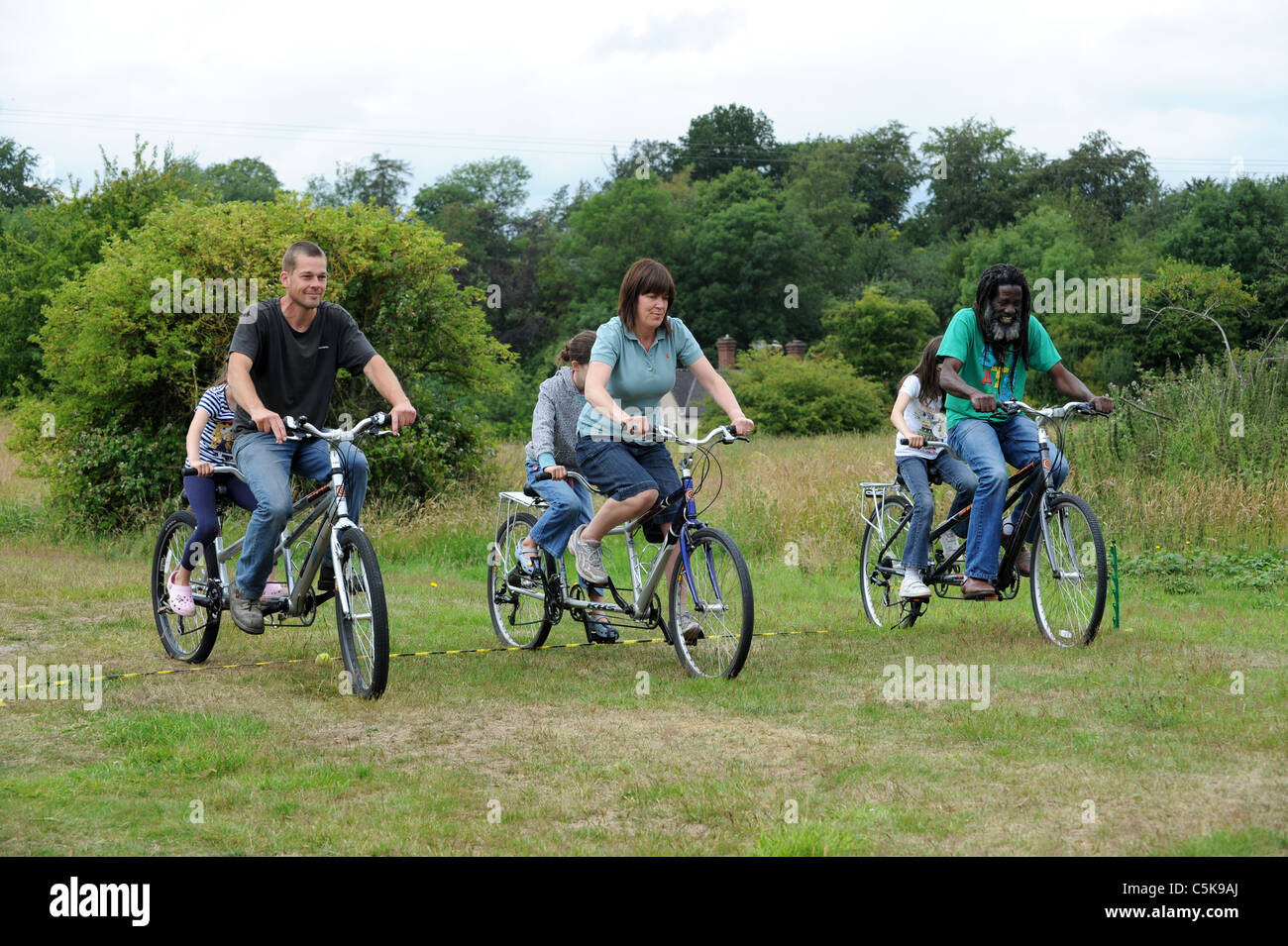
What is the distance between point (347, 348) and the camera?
679 centimetres

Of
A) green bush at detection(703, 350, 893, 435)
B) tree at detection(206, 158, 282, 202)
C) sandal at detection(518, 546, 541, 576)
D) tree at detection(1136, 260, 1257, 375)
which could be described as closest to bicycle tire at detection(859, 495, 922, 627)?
sandal at detection(518, 546, 541, 576)

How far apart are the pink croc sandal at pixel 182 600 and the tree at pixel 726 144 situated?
84841 millimetres

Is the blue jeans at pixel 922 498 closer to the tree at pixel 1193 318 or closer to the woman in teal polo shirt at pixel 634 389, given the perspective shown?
the woman in teal polo shirt at pixel 634 389

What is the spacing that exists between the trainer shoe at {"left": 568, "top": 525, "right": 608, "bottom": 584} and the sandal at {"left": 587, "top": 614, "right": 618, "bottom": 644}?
0.47 meters

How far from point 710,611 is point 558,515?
126 centimetres

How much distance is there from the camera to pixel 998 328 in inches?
290

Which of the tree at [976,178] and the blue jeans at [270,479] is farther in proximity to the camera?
the tree at [976,178]

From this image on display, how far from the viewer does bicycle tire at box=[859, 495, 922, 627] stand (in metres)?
8.38

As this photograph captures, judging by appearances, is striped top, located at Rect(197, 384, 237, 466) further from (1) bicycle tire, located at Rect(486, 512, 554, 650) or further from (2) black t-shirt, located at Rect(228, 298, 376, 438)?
(1) bicycle tire, located at Rect(486, 512, 554, 650)

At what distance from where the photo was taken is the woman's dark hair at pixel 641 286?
6660 millimetres

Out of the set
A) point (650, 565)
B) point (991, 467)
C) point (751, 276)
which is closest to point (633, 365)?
point (650, 565)

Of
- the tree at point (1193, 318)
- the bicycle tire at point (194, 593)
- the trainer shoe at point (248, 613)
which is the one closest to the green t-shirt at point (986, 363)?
the trainer shoe at point (248, 613)

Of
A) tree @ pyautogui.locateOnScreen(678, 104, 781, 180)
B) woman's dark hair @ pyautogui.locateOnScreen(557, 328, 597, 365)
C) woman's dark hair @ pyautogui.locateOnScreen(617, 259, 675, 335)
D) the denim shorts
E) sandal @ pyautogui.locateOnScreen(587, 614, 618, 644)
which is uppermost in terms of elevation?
tree @ pyautogui.locateOnScreen(678, 104, 781, 180)
